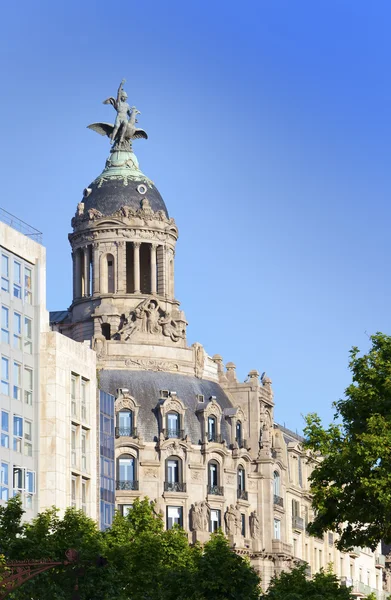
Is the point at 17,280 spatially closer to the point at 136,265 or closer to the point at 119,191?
the point at 136,265

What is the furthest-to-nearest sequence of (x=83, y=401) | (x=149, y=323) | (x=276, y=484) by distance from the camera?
(x=276, y=484) < (x=149, y=323) < (x=83, y=401)

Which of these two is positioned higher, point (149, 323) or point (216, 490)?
point (149, 323)

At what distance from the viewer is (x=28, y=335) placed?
422 ft

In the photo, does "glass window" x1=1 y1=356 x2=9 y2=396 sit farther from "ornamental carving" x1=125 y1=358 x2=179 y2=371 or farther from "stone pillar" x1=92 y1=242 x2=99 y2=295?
"stone pillar" x1=92 y1=242 x2=99 y2=295

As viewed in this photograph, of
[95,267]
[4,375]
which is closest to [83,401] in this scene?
[4,375]

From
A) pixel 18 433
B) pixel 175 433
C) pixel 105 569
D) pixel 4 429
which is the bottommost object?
pixel 105 569

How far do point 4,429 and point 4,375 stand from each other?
315 centimetres

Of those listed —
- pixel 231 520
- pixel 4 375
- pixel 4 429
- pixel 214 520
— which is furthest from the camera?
pixel 231 520

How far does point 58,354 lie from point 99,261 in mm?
62605

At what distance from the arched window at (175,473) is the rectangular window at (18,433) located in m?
56.5

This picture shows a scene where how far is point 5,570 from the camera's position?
307ft

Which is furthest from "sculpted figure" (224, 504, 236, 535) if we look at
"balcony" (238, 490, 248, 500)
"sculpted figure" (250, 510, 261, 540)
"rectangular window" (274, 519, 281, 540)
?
"rectangular window" (274, 519, 281, 540)

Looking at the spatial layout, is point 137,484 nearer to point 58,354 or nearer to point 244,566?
point 58,354

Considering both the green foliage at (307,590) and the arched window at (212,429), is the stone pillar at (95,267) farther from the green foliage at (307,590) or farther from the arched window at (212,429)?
the green foliage at (307,590)
